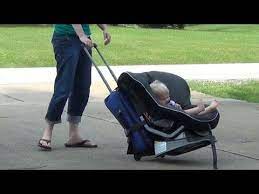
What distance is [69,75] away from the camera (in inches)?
220

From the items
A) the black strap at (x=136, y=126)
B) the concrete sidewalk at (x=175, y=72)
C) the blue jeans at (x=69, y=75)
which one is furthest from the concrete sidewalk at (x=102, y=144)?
the concrete sidewalk at (x=175, y=72)

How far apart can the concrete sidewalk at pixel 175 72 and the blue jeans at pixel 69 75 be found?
262 inches

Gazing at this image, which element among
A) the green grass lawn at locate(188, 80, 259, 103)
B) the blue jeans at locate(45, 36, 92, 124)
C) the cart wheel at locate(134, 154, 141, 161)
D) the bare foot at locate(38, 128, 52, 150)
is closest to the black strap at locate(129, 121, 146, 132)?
the cart wheel at locate(134, 154, 141, 161)

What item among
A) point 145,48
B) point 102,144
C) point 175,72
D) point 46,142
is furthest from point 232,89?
point 145,48

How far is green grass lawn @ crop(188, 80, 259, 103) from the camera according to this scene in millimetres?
10578

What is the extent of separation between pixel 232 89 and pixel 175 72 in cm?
301

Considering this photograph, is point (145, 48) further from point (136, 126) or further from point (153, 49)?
point (136, 126)

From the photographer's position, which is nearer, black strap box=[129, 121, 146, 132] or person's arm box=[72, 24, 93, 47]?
black strap box=[129, 121, 146, 132]

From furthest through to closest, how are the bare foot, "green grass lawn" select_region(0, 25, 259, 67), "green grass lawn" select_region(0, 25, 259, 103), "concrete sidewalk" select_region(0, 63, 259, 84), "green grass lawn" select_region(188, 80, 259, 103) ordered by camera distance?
"green grass lawn" select_region(0, 25, 259, 67) → "green grass lawn" select_region(0, 25, 259, 103) → "concrete sidewalk" select_region(0, 63, 259, 84) → "green grass lawn" select_region(188, 80, 259, 103) → the bare foot

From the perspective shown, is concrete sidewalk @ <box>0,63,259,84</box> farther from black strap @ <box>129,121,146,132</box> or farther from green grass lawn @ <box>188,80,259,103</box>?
black strap @ <box>129,121,146,132</box>

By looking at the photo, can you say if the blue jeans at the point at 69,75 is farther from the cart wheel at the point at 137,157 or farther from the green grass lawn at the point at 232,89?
the green grass lawn at the point at 232,89

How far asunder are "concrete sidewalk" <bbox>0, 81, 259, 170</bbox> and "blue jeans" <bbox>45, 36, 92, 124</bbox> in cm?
43

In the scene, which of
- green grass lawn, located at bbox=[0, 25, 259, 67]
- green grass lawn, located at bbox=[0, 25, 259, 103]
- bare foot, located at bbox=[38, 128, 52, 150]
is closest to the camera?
bare foot, located at bbox=[38, 128, 52, 150]
